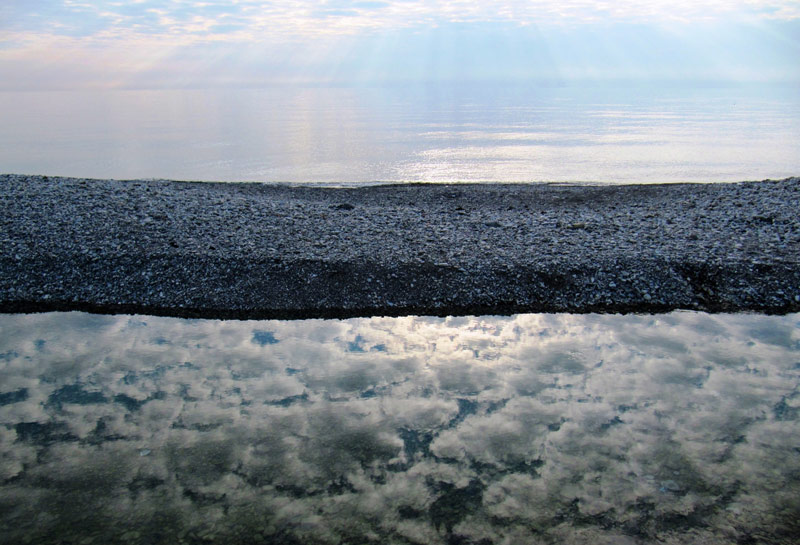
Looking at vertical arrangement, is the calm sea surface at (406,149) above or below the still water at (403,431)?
below

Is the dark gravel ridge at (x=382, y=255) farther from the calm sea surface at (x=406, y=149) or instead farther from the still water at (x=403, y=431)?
the calm sea surface at (x=406, y=149)

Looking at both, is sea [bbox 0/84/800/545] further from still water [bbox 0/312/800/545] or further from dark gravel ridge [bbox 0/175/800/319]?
dark gravel ridge [bbox 0/175/800/319]

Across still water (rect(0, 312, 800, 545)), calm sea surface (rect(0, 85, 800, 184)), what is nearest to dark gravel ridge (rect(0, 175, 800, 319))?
still water (rect(0, 312, 800, 545))

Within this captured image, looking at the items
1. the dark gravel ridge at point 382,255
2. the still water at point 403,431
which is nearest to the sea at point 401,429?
the still water at point 403,431

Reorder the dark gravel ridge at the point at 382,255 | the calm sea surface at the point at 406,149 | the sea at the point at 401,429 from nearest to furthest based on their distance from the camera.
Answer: the sea at the point at 401,429 → the dark gravel ridge at the point at 382,255 → the calm sea surface at the point at 406,149

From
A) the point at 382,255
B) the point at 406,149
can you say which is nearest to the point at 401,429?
the point at 382,255

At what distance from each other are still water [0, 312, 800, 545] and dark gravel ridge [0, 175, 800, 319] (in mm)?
938

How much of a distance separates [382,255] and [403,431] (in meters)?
6.62

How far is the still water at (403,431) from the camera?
619cm

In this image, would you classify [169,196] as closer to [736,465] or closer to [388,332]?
[388,332]

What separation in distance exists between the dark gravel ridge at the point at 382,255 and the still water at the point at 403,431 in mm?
938

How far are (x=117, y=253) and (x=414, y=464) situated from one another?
10.2 metres

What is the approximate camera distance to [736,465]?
276 inches

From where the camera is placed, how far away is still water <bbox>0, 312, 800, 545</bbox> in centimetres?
619
